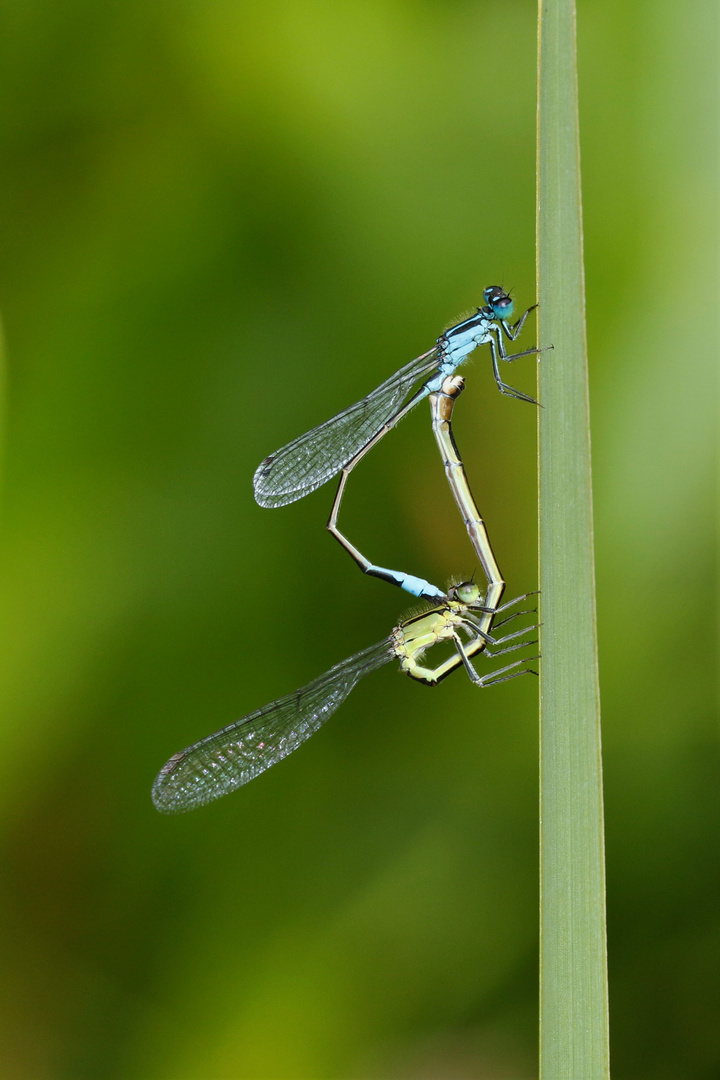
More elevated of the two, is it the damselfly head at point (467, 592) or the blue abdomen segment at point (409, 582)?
the blue abdomen segment at point (409, 582)

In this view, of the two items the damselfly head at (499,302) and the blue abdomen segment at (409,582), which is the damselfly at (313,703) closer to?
the blue abdomen segment at (409,582)

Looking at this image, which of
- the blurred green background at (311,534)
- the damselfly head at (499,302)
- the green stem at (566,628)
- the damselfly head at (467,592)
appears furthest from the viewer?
the damselfly head at (467,592)

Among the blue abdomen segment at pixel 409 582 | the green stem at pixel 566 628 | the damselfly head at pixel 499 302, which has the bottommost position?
the green stem at pixel 566 628

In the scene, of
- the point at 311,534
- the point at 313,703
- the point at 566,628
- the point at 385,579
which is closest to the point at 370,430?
the point at 311,534

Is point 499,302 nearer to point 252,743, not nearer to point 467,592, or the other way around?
point 467,592

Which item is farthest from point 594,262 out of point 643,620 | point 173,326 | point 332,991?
point 332,991

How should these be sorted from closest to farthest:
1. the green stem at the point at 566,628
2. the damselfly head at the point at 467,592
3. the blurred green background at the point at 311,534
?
1. the green stem at the point at 566,628
2. the blurred green background at the point at 311,534
3. the damselfly head at the point at 467,592

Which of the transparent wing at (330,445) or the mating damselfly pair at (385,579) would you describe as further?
the transparent wing at (330,445)

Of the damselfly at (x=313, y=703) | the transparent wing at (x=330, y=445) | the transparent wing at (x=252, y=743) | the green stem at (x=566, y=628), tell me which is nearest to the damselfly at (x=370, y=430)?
the transparent wing at (x=330, y=445)
